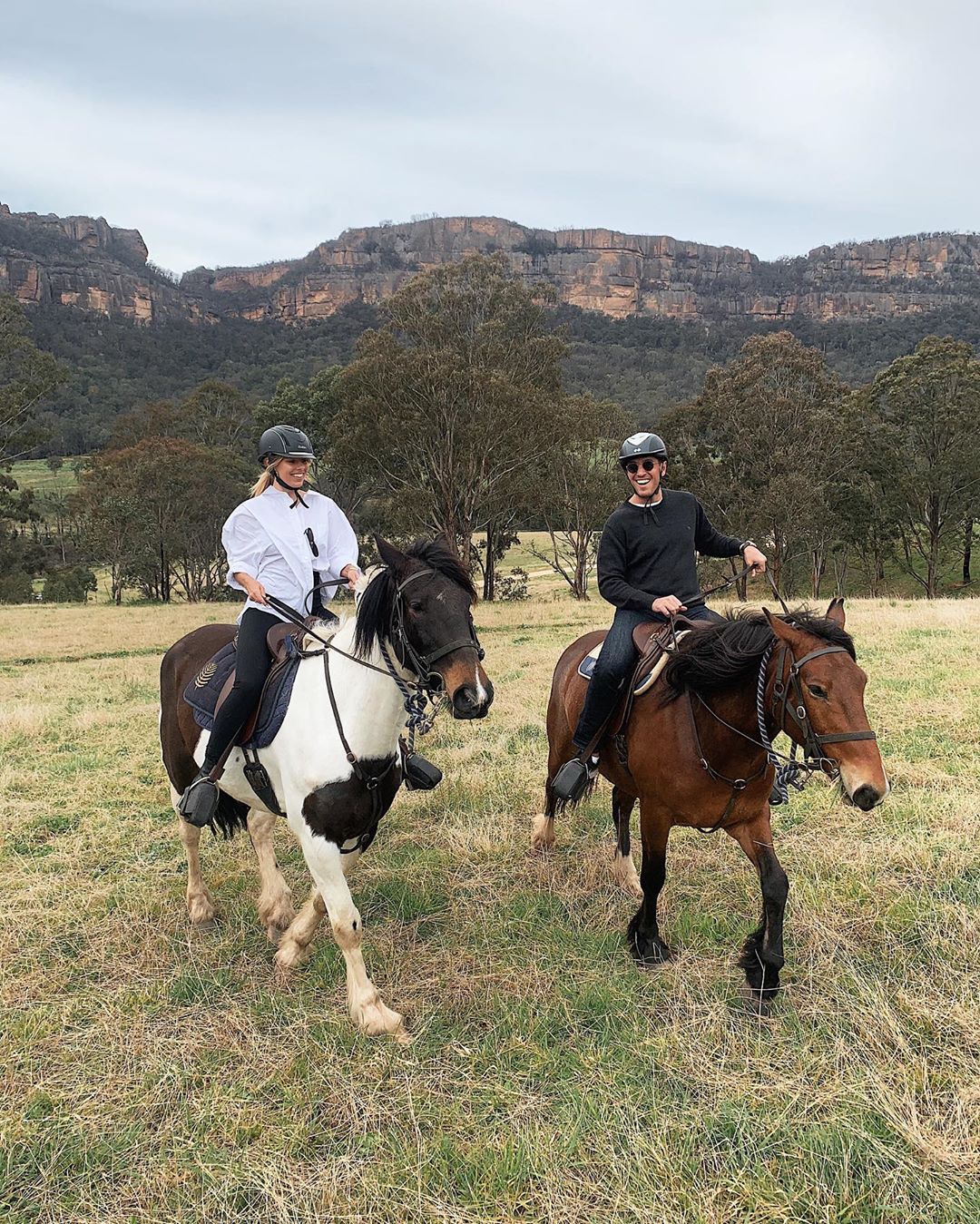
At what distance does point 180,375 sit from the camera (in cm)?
8744

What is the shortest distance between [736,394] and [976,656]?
2397 centimetres

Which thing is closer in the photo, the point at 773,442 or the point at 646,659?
the point at 646,659

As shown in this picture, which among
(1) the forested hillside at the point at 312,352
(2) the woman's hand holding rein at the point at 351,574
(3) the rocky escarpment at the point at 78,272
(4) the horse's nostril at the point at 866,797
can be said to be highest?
(3) the rocky escarpment at the point at 78,272

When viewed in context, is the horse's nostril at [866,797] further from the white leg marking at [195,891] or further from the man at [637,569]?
the white leg marking at [195,891]

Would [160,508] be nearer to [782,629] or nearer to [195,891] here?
[195,891]

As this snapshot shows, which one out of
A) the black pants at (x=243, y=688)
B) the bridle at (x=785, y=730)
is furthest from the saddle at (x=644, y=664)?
the black pants at (x=243, y=688)

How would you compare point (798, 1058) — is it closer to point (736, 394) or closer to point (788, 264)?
point (736, 394)

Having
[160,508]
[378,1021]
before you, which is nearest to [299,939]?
[378,1021]

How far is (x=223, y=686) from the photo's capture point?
436cm

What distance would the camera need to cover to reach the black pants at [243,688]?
4078 mm

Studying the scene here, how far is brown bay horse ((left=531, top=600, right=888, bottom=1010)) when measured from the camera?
10.5ft

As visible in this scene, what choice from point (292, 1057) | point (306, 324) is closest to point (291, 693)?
point (292, 1057)

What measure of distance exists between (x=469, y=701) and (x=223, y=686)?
2.02 m

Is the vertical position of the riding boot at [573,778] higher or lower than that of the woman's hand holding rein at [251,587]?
lower
